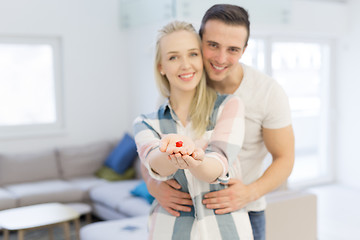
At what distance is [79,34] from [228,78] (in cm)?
382

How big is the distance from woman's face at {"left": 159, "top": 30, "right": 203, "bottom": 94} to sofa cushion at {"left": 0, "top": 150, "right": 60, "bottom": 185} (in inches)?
138

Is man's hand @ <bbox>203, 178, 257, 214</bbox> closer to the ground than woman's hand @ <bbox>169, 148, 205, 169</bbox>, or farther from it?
closer to the ground

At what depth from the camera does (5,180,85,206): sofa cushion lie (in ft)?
13.5

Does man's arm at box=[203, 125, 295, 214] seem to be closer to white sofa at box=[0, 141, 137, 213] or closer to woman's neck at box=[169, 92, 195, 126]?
woman's neck at box=[169, 92, 195, 126]

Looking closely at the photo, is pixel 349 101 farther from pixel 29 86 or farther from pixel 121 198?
pixel 29 86

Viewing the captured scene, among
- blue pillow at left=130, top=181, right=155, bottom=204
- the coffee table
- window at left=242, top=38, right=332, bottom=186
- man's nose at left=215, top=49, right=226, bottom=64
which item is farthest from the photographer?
window at left=242, top=38, right=332, bottom=186

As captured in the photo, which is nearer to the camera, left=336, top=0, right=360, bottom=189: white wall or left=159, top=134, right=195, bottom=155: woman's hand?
left=159, top=134, right=195, bottom=155: woman's hand

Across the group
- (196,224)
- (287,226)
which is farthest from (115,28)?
(196,224)

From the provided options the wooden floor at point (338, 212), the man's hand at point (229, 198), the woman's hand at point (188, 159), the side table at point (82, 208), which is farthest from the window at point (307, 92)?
the woman's hand at point (188, 159)

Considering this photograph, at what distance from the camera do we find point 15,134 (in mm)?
4742

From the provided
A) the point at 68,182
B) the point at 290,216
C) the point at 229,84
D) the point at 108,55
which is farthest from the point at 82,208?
the point at 229,84

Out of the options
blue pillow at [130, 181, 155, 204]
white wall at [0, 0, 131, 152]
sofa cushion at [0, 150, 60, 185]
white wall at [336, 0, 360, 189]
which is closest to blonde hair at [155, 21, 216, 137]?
blue pillow at [130, 181, 155, 204]

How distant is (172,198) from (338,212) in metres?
3.71

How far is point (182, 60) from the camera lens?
130 cm
